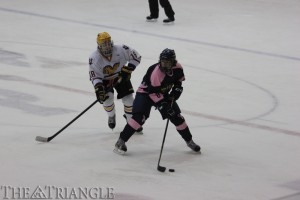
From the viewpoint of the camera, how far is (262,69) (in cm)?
1048

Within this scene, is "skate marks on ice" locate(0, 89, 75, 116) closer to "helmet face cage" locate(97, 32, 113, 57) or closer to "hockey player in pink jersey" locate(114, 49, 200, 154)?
"helmet face cage" locate(97, 32, 113, 57)

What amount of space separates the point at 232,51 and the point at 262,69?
1110 millimetres

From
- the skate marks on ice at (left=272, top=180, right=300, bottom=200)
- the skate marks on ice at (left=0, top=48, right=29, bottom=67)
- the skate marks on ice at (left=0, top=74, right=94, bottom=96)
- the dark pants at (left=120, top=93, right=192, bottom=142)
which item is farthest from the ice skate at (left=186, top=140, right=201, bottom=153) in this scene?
the skate marks on ice at (left=0, top=48, right=29, bottom=67)

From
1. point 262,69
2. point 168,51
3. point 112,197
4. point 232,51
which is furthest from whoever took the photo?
point 232,51

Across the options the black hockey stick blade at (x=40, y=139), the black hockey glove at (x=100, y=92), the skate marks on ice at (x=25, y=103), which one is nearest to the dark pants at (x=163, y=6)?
the skate marks on ice at (x=25, y=103)

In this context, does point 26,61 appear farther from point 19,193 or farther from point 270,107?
point 19,193

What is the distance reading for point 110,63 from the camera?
728cm

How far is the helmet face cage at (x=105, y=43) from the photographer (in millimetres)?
7047

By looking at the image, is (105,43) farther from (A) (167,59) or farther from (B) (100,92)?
(A) (167,59)

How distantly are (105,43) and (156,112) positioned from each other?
5.02ft

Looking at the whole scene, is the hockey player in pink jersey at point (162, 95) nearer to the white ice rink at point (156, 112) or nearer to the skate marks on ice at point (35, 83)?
the white ice rink at point (156, 112)

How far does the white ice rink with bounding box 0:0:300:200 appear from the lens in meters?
6.26

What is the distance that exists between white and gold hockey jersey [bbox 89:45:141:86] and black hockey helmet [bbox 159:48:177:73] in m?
0.76

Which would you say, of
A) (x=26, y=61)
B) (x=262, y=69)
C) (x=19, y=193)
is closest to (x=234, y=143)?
(x=19, y=193)
